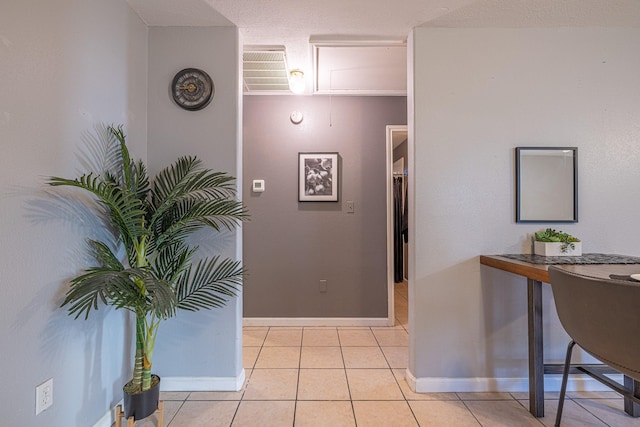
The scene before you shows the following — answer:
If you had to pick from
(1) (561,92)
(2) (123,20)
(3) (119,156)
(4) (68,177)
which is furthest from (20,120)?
(1) (561,92)

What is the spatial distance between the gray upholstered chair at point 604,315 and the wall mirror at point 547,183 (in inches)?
30.6

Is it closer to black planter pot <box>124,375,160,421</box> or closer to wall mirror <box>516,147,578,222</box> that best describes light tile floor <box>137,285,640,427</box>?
black planter pot <box>124,375,160,421</box>

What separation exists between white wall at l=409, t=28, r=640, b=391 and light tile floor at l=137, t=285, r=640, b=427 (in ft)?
0.68

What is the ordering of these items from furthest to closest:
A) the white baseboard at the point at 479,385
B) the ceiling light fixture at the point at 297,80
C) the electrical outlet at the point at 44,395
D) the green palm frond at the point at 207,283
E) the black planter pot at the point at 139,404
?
the ceiling light fixture at the point at 297,80, the white baseboard at the point at 479,385, the green palm frond at the point at 207,283, the black planter pot at the point at 139,404, the electrical outlet at the point at 44,395

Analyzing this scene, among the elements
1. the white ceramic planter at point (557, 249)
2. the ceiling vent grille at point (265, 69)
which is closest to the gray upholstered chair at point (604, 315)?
the white ceramic planter at point (557, 249)

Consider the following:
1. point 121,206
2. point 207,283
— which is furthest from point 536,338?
point 121,206

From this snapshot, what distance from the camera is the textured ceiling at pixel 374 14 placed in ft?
5.76

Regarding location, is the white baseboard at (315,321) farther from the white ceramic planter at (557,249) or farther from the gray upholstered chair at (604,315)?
the gray upholstered chair at (604,315)

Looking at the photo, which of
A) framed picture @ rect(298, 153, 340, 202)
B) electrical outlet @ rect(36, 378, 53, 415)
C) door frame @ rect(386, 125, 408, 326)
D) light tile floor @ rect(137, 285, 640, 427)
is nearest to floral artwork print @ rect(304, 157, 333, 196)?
framed picture @ rect(298, 153, 340, 202)

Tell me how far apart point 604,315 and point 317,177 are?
2.38 metres

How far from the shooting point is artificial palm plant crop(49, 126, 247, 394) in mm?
1244

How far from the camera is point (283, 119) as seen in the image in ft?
10.2

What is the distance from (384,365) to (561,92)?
2293 millimetres

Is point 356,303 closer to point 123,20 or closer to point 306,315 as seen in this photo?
point 306,315
